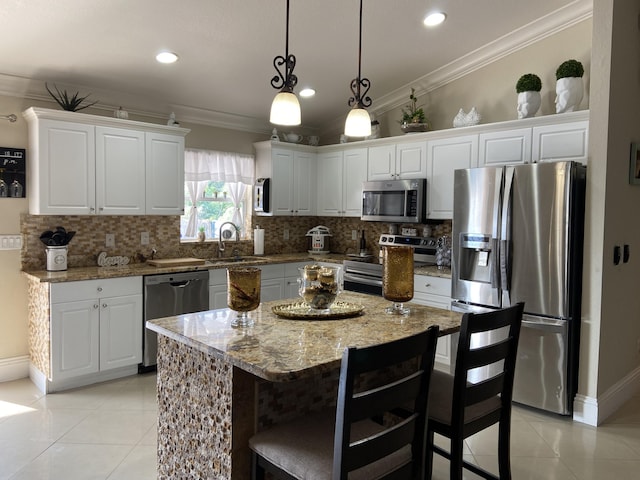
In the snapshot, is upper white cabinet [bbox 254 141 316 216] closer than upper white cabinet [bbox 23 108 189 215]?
No

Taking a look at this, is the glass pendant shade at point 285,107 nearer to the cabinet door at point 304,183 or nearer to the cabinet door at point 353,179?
the cabinet door at point 353,179

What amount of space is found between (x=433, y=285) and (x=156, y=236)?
8.70 ft

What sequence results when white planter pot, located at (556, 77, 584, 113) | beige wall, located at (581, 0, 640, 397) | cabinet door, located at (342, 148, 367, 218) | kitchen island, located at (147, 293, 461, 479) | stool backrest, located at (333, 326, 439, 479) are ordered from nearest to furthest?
stool backrest, located at (333, 326, 439, 479) → kitchen island, located at (147, 293, 461, 479) → beige wall, located at (581, 0, 640, 397) → white planter pot, located at (556, 77, 584, 113) → cabinet door, located at (342, 148, 367, 218)

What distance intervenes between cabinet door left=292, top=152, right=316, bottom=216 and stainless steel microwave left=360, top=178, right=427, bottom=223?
0.81m

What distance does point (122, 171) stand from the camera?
4.13 m

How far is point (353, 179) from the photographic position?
5.23 meters

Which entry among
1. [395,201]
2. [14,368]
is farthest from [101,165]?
[395,201]

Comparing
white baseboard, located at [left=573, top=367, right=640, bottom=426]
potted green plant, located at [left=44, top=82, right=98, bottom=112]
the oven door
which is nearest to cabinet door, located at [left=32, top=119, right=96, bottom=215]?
potted green plant, located at [left=44, top=82, right=98, bottom=112]

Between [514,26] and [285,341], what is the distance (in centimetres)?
350

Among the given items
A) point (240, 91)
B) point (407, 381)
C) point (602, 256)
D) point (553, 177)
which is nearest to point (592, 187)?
point (553, 177)

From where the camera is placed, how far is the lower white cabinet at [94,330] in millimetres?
3631

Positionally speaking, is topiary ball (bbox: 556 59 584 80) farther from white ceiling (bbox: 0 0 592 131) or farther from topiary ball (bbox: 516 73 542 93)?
white ceiling (bbox: 0 0 592 131)

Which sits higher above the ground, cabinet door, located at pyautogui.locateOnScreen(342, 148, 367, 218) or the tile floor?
cabinet door, located at pyautogui.locateOnScreen(342, 148, 367, 218)

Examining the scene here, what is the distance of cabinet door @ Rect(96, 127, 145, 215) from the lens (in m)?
4.01
